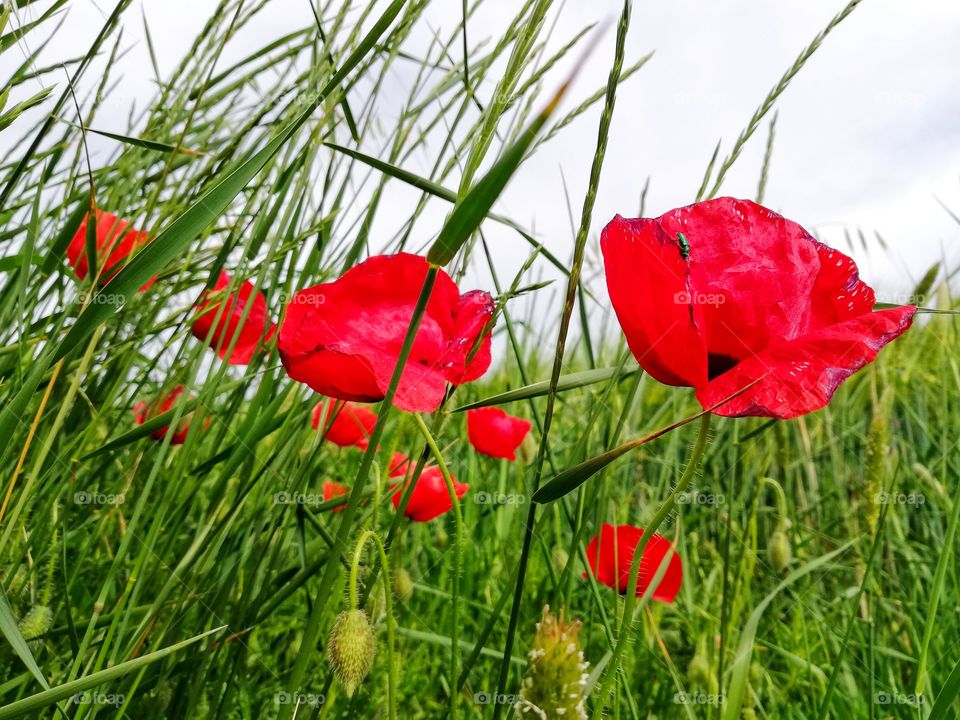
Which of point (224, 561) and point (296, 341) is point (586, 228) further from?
point (224, 561)

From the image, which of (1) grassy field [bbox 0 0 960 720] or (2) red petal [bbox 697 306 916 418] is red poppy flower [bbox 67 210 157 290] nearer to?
(1) grassy field [bbox 0 0 960 720]

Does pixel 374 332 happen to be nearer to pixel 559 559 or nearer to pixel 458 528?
pixel 458 528

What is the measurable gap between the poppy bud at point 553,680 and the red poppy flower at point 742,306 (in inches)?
7.9

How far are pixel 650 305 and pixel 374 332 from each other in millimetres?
242

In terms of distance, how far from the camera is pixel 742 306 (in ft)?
2.07

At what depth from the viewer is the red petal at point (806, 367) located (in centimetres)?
57

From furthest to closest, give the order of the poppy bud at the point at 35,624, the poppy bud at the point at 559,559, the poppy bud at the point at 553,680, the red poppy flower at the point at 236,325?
1. the poppy bud at the point at 559,559
2. the red poppy flower at the point at 236,325
3. the poppy bud at the point at 35,624
4. the poppy bud at the point at 553,680

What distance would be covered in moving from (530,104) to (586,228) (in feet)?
1.00

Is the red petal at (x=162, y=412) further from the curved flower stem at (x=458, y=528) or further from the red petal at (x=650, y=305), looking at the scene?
the red petal at (x=650, y=305)

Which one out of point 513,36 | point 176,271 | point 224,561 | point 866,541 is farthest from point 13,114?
point 866,541

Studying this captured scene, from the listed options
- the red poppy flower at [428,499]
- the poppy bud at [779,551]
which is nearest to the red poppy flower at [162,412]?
the red poppy flower at [428,499]

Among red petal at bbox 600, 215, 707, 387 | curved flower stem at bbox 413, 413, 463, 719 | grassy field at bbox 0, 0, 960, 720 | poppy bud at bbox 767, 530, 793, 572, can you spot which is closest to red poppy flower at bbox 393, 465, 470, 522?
grassy field at bbox 0, 0, 960, 720

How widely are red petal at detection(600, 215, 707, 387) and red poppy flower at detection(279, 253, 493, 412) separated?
123 mm

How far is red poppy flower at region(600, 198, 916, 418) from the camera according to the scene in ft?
1.94
